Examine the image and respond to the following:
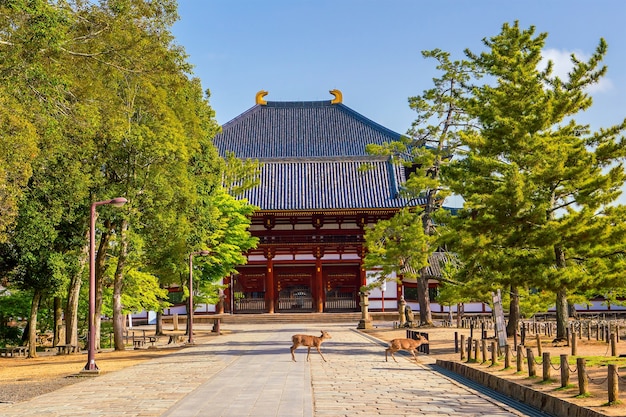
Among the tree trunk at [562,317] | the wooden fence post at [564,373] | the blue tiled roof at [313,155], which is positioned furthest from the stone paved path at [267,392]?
the blue tiled roof at [313,155]

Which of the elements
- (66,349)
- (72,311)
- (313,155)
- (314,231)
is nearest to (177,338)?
(72,311)

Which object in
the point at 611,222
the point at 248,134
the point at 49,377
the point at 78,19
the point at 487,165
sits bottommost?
the point at 49,377

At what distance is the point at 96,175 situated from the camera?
24922 mm

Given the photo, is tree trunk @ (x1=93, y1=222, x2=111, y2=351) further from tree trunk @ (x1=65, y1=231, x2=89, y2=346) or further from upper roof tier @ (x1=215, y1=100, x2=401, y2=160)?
upper roof tier @ (x1=215, y1=100, x2=401, y2=160)

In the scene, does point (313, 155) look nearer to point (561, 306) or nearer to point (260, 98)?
point (260, 98)

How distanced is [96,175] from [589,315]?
112 feet

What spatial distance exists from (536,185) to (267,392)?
43.3 ft

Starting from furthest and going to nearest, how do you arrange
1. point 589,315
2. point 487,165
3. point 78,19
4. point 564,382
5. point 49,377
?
point 589,315
point 487,165
point 78,19
point 49,377
point 564,382

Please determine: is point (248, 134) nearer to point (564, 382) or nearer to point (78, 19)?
point (78, 19)

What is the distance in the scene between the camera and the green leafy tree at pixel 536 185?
22.6 meters

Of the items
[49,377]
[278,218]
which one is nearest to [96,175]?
[49,377]

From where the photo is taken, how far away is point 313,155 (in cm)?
5838

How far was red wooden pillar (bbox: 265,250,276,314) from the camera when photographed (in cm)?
5006

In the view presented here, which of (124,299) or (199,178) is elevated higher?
(199,178)
